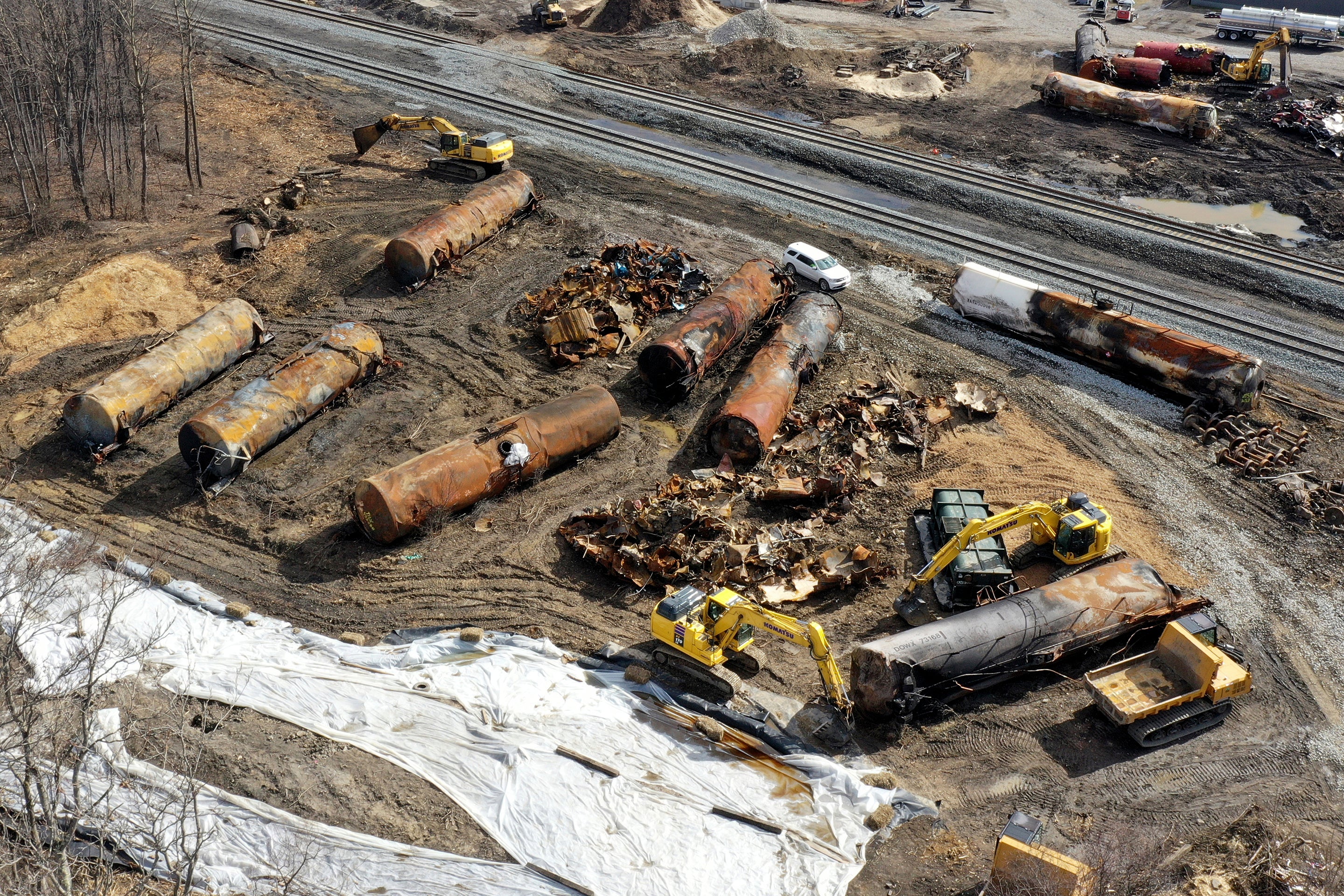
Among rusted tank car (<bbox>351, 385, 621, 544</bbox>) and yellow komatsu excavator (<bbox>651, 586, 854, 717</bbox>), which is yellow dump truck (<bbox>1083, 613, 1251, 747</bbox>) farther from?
rusted tank car (<bbox>351, 385, 621, 544</bbox>)

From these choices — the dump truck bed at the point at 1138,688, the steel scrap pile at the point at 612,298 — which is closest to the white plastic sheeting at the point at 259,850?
the dump truck bed at the point at 1138,688

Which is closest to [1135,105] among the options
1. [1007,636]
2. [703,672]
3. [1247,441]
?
[1247,441]

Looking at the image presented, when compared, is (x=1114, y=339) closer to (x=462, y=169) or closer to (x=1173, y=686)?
(x=1173, y=686)

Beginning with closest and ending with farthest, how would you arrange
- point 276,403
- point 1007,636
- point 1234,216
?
point 1007,636 < point 276,403 < point 1234,216

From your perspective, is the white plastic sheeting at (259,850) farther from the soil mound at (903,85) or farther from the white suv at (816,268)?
the soil mound at (903,85)

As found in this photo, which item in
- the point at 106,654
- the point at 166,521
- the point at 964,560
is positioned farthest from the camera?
the point at 166,521

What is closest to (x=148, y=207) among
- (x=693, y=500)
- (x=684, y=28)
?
(x=693, y=500)

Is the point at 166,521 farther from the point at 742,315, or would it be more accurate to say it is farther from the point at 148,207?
the point at 148,207
